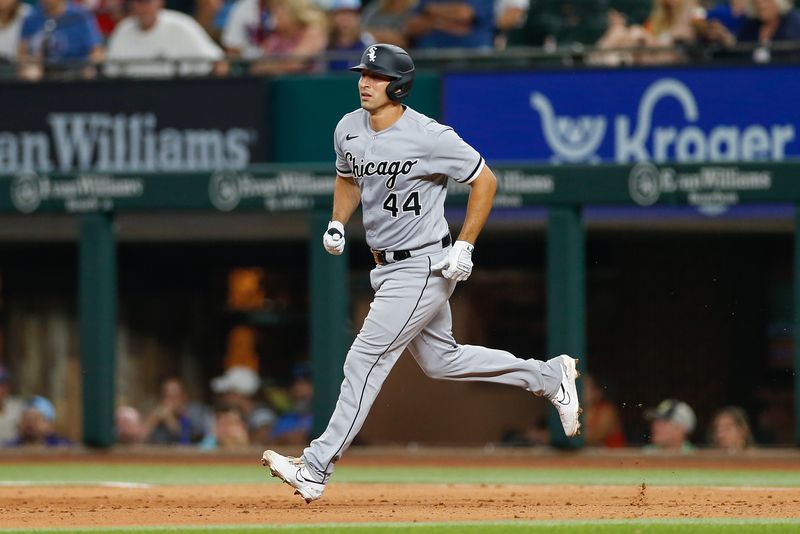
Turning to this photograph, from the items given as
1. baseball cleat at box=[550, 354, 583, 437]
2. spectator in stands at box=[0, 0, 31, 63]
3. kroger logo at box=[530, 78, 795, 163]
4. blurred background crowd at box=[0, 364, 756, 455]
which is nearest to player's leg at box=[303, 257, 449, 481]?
baseball cleat at box=[550, 354, 583, 437]

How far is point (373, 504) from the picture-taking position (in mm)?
7219

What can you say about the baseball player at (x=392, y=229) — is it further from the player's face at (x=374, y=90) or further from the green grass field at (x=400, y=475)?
the green grass field at (x=400, y=475)

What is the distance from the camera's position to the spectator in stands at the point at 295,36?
469 inches

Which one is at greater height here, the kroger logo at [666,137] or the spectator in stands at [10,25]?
the spectator in stands at [10,25]

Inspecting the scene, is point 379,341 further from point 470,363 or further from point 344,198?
point 344,198

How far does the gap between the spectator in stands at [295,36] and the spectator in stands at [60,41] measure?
50.9 inches

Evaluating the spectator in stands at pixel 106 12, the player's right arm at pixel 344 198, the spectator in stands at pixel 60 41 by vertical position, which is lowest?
the player's right arm at pixel 344 198

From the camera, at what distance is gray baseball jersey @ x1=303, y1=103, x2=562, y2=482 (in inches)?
261

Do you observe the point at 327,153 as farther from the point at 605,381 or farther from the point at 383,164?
the point at 383,164

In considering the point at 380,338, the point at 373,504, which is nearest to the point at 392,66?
the point at 380,338

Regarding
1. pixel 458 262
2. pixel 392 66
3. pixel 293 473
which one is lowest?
pixel 293 473

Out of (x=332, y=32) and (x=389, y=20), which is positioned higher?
(x=389, y=20)

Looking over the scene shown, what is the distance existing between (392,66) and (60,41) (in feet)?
20.9

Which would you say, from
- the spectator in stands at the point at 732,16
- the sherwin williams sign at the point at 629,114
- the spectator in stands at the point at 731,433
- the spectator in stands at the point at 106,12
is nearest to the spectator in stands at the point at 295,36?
the sherwin williams sign at the point at 629,114
